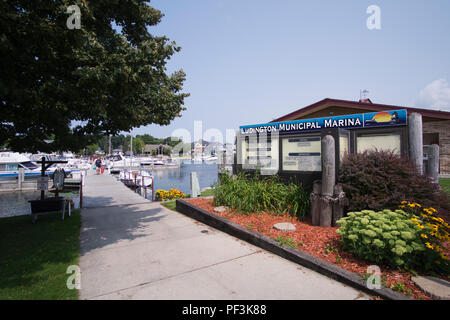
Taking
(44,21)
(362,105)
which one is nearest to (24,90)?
(44,21)

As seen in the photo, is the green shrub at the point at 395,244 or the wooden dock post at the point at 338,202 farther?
the wooden dock post at the point at 338,202

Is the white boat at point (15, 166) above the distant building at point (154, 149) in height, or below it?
below

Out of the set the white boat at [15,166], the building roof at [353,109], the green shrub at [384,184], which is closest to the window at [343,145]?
the green shrub at [384,184]

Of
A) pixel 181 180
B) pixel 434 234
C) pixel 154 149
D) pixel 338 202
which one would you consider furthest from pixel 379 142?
pixel 154 149

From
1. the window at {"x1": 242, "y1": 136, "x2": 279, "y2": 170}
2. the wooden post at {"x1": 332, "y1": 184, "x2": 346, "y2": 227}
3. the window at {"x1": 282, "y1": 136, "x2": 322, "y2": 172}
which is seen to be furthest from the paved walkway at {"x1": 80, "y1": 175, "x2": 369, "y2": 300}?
the window at {"x1": 282, "y1": 136, "x2": 322, "y2": 172}

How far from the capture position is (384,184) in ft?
15.5

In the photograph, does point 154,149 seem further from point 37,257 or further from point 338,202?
point 338,202

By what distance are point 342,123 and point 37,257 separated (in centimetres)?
763

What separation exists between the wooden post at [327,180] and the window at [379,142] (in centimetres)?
130

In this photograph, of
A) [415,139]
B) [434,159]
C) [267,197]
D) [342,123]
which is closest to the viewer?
[415,139]

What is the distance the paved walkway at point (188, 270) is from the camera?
3.22m

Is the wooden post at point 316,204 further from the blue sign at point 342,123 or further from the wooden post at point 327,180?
the blue sign at point 342,123

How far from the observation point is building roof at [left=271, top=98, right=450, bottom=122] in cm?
1260

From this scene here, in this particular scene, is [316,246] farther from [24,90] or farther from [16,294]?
[24,90]
